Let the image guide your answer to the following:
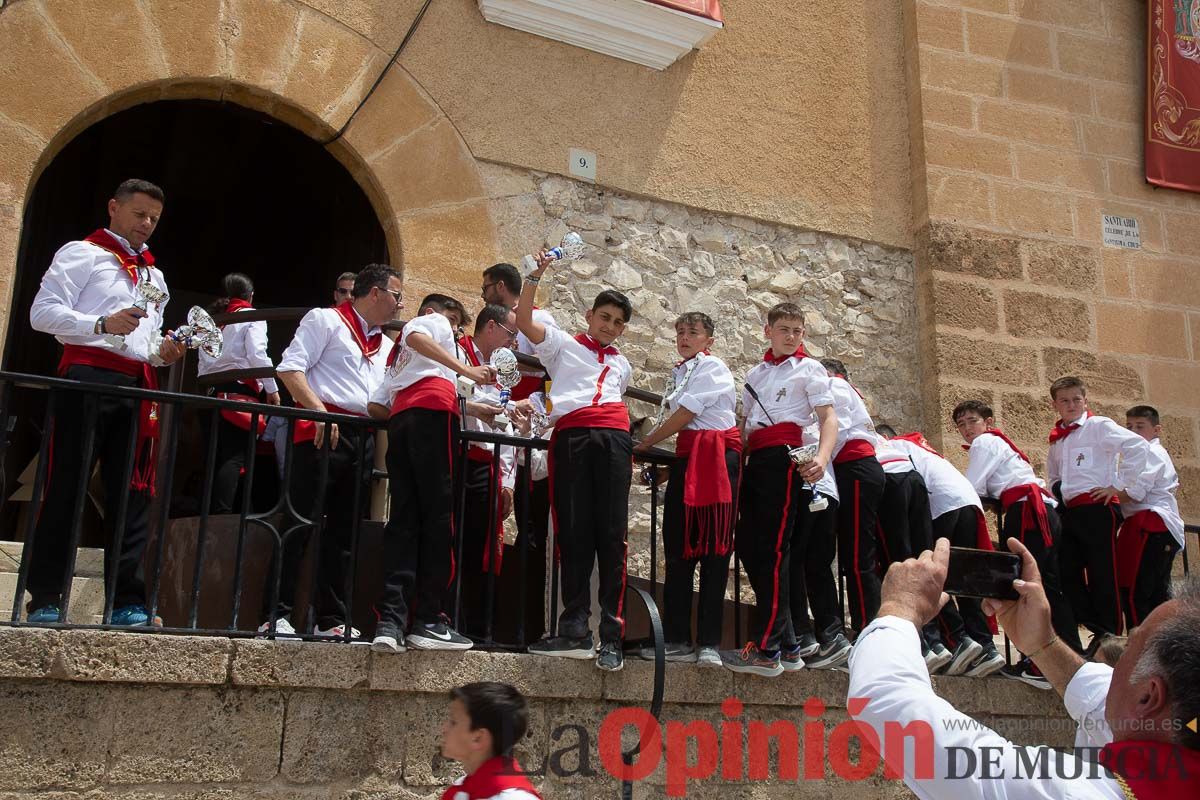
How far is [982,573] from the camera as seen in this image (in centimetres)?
251

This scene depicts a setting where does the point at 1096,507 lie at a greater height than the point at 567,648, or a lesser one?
greater

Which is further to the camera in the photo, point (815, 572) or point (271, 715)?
point (815, 572)

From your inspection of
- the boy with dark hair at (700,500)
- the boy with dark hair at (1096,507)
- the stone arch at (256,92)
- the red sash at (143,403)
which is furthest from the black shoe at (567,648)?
the boy with dark hair at (1096,507)

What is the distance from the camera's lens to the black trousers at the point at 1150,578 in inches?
252

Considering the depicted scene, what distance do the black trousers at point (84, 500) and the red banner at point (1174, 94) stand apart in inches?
290

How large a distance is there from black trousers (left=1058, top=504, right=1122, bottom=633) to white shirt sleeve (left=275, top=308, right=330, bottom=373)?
13.3 feet

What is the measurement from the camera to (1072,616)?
6.06 metres

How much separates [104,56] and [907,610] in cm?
562

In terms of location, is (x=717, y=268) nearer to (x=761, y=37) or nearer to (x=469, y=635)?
(x=761, y=37)

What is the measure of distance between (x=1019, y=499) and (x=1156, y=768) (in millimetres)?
4702

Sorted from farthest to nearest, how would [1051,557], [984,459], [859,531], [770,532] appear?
[984,459] < [1051,557] < [859,531] < [770,532]

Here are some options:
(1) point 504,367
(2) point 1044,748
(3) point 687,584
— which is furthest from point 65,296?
(2) point 1044,748

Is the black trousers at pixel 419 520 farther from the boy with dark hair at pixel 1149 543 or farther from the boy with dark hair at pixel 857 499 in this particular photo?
the boy with dark hair at pixel 1149 543

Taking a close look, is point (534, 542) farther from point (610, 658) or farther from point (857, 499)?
point (857, 499)
